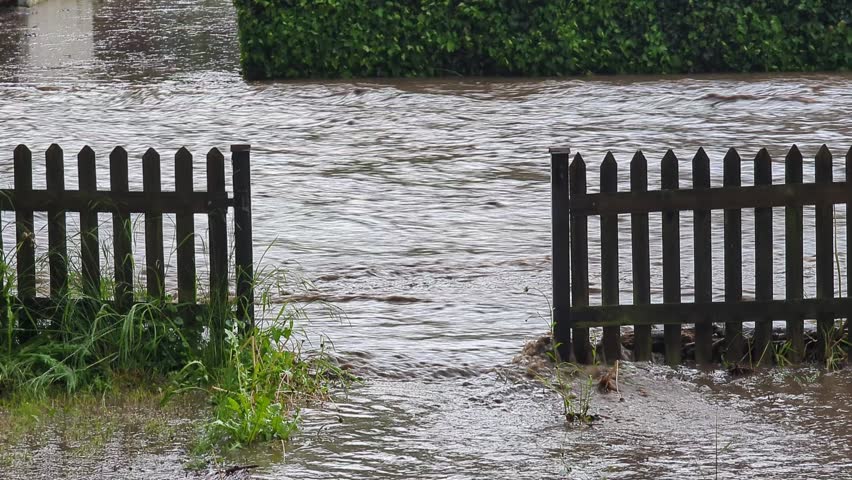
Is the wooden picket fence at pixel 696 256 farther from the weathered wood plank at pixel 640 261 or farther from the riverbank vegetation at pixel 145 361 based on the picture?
the riverbank vegetation at pixel 145 361

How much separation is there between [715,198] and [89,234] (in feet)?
9.90

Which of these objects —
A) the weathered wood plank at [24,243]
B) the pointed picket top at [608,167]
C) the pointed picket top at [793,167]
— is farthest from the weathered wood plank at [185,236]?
the pointed picket top at [793,167]

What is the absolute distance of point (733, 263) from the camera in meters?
5.92

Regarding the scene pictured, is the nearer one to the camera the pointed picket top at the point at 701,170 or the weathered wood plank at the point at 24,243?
the pointed picket top at the point at 701,170

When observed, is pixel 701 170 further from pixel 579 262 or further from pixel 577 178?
pixel 579 262

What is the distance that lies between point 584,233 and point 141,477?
7.87ft

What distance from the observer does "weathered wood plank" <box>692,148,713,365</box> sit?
229 inches

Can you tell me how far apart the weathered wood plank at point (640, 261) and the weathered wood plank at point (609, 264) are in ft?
0.30

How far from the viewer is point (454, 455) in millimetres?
4852

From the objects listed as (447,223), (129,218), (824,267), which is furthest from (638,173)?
(447,223)

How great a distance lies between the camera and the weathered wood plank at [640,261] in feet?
18.9

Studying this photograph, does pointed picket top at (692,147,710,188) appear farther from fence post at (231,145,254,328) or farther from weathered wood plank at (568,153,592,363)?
fence post at (231,145,254,328)

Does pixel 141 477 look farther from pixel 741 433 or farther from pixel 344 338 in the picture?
pixel 741 433

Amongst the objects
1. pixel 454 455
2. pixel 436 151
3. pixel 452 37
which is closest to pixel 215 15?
pixel 452 37
